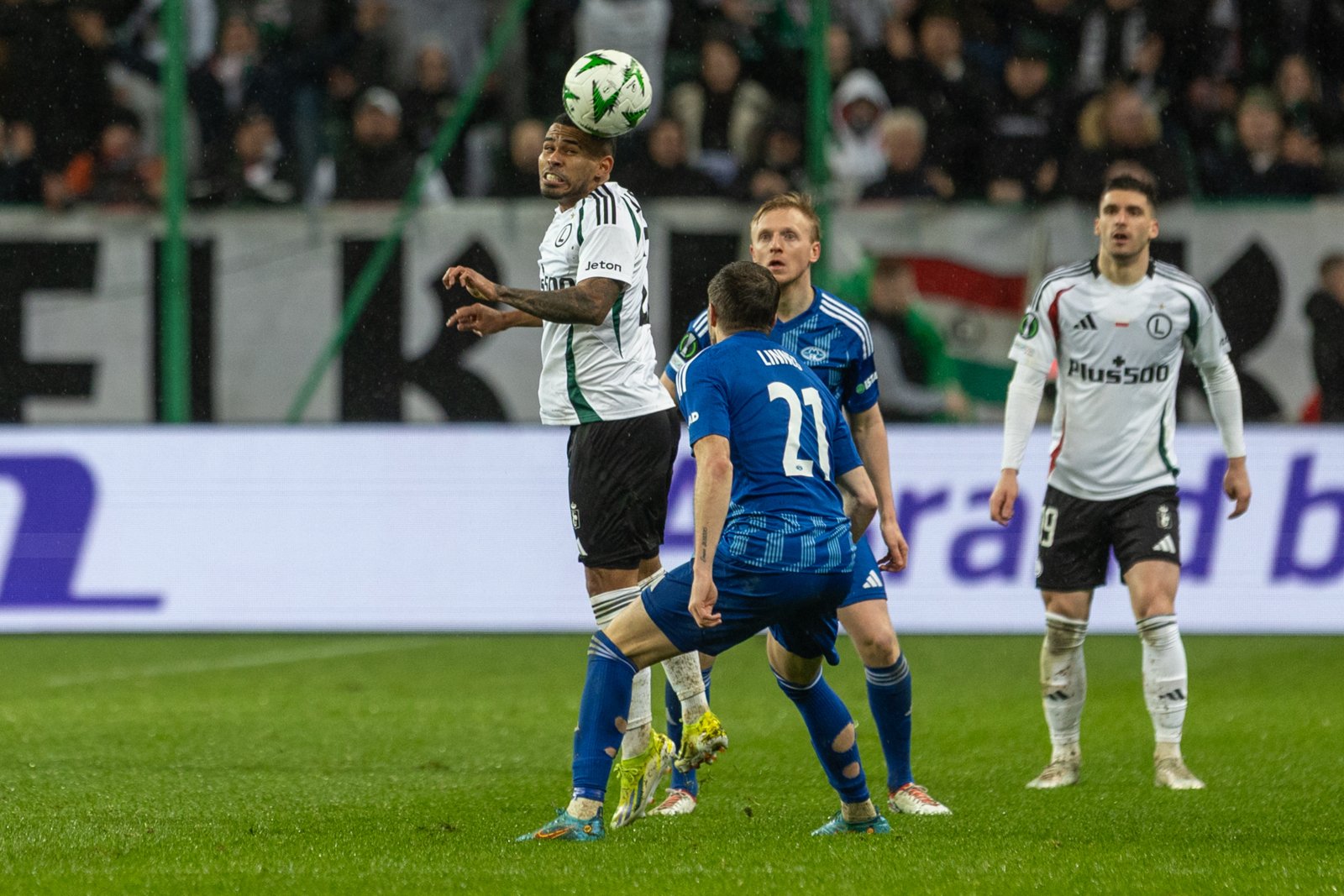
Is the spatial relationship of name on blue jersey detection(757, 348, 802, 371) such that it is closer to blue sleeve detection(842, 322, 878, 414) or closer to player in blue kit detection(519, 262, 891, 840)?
player in blue kit detection(519, 262, 891, 840)

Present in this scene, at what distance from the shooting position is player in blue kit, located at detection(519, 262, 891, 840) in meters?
5.06

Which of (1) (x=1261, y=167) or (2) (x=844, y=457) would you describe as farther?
(1) (x=1261, y=167)

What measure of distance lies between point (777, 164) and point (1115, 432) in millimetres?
6020

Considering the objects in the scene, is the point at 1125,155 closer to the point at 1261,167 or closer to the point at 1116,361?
the point at 1261,167

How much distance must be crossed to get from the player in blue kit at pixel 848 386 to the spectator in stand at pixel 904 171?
671cm

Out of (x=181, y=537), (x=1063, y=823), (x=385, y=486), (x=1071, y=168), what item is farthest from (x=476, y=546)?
(x=1063, y=823)

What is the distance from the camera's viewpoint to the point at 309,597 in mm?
11070

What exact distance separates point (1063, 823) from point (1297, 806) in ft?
2.86

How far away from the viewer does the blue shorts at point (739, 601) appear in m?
5.07

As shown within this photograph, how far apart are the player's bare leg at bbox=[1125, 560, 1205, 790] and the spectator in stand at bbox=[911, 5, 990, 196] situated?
6490 mm

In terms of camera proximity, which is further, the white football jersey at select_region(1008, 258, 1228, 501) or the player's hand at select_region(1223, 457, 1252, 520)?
the player's hand at select_region(1223, 457, 1252, 520)

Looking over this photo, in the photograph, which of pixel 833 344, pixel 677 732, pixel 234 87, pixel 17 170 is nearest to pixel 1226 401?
pixel 833 344

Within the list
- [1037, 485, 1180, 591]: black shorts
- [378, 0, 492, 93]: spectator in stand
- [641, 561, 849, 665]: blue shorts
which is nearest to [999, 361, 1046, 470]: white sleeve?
[1037, 485, 1180, 591]: black shorts

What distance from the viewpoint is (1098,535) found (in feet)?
23.2
